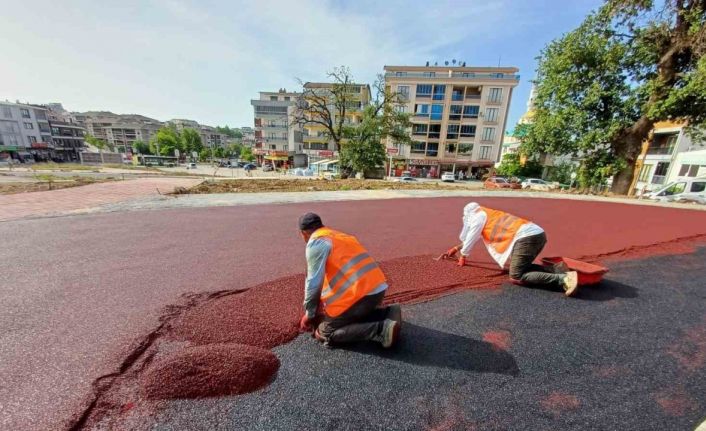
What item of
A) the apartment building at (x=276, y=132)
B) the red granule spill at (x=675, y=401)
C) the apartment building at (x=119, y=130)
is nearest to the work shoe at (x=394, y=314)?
the red granule spill at (x=675, y=401)

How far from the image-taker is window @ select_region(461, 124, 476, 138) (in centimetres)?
3634

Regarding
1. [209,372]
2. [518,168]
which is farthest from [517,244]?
[518,168]

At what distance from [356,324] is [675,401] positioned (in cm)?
206

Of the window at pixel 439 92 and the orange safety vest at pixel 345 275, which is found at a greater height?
the window at pixel 439 92

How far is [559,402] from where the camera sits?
170cm

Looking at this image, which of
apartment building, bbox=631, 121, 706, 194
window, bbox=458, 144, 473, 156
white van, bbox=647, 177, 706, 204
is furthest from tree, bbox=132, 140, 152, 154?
apartment building, bbox=631, 121, 706, 194

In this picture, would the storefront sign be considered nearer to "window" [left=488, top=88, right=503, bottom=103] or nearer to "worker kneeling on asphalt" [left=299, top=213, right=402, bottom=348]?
"window" [left=488, top=88, right=503, bottom=103]

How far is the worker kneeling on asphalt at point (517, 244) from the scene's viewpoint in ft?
9.73

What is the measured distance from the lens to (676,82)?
32.9 feet

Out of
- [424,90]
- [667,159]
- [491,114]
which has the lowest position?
[667,159]

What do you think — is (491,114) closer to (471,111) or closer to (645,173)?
(471,111)

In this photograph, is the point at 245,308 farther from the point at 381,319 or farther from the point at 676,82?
the point at 676,82

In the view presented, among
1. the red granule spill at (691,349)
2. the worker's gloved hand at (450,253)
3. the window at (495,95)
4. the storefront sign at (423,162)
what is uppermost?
the window at (495,95)

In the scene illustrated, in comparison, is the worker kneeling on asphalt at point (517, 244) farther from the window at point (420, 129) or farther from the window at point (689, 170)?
the window at point (420, 129)
